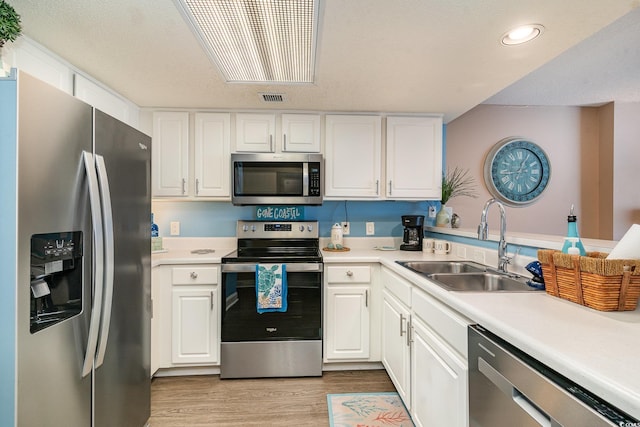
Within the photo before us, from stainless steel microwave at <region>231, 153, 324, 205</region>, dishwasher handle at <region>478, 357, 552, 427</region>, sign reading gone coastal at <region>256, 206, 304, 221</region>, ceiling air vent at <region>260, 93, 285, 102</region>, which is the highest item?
ceiling air vent at <region>260, 93, 285, 102</region>

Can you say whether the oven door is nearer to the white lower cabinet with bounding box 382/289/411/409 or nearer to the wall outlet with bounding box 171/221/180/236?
the white lower cabinet with bounding box 382/289/411/409

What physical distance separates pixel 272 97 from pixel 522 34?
159 cm

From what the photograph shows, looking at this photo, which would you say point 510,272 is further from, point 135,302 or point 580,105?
point 580,105

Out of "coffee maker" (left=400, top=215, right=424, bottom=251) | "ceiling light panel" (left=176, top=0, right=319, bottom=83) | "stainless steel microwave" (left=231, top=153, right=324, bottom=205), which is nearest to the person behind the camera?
"ceiling light panel" (left=176, top=0, right=319, bottom=83)

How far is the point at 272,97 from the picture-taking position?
2396mm

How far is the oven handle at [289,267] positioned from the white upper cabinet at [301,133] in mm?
973

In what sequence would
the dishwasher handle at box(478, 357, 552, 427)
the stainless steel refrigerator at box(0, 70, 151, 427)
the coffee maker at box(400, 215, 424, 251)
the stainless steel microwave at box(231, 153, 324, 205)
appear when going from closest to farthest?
1. the dishwasher handle at box(478, 357, 552, 427)
2. the stainless steel refrigerator at box(0, 70, 151, 427)
3. the stainless steel microwave at box(231, 153, 324, 205)
4. the coffee maker at box(400, 215, 424, 251)

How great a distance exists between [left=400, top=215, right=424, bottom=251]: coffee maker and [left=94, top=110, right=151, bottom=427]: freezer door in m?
2.06

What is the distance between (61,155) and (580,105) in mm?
4537

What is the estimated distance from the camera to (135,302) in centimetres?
153

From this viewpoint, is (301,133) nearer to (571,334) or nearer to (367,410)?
(367,410)

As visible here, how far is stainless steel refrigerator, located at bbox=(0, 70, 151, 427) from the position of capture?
0.88 metres

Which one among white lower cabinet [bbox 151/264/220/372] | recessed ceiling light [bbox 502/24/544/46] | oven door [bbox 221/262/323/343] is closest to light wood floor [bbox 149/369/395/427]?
white lower cabinet [bbox 151/264/220/372]

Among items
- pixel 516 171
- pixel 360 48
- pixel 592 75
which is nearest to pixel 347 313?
pixel 360 48
